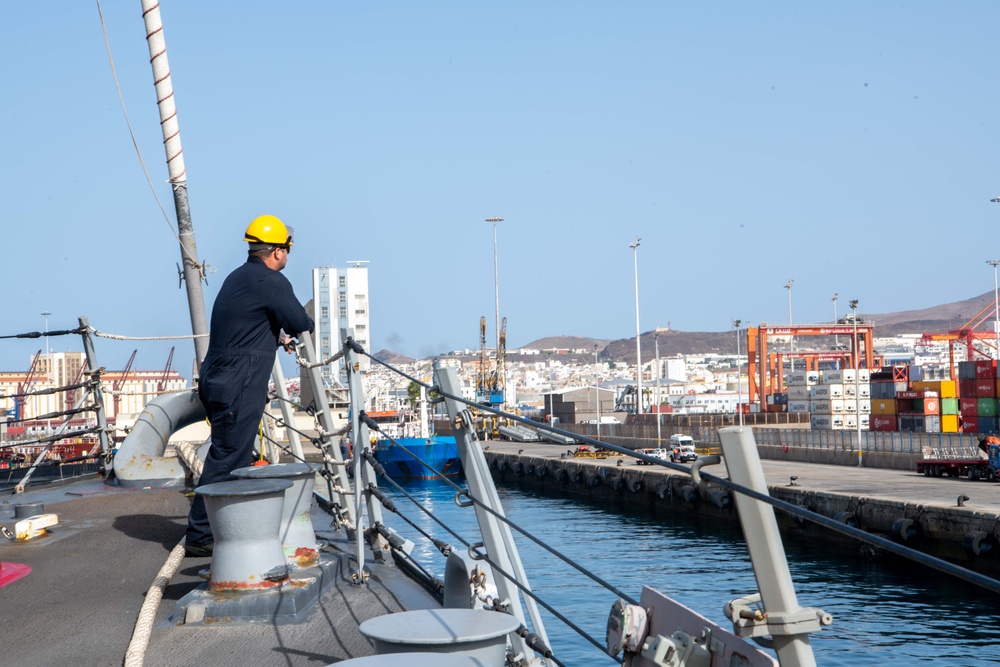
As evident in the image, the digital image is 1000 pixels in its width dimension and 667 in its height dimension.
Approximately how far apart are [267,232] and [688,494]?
90.6 feet

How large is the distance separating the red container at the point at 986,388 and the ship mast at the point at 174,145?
135ft

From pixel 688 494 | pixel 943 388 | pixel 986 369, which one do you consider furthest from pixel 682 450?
pixel 943 388

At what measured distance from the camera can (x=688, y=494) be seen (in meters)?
30.5

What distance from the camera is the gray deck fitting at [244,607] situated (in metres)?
3.31

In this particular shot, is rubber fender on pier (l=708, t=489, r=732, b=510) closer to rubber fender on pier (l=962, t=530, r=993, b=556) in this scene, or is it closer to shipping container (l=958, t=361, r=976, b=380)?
rubber fender on pier (l=962, t=530, r=993, b=556)

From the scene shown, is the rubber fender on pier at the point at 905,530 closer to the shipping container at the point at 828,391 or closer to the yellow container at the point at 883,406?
the yellow container at the point at 883,406

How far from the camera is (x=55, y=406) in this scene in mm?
108438

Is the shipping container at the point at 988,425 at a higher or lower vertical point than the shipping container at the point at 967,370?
lower

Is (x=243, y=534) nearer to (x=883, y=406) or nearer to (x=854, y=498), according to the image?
(x=854, y=498)

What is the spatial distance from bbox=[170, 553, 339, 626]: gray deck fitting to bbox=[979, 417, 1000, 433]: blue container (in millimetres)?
43569

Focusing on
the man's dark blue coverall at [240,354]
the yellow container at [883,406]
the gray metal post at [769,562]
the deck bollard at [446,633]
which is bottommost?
the yellow container at [883,406]

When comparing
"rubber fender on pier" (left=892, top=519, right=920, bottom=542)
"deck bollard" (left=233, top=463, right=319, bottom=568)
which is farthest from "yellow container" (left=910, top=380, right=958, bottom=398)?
"deck bollard" (left=233, top=463, right=319, bottom=568)

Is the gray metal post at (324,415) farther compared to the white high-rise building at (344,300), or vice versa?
the white high-rise building at (344,300)

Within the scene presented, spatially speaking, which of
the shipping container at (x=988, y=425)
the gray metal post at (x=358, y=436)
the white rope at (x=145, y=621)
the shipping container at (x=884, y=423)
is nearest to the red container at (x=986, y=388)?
the shipping container at (x=988, y=425)
